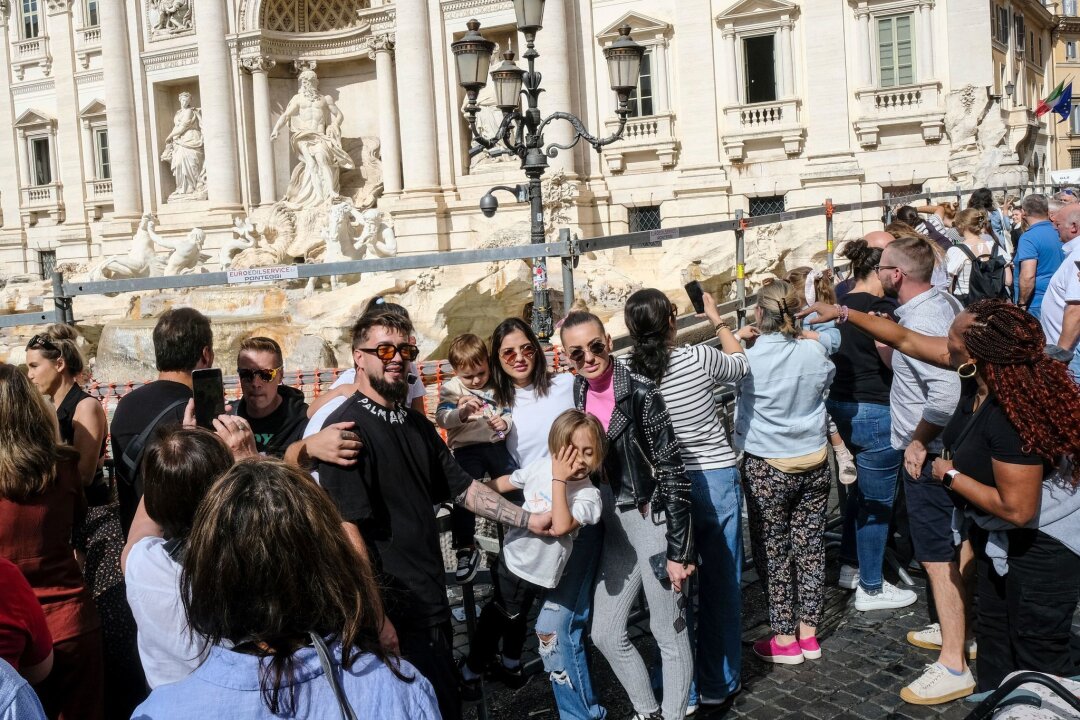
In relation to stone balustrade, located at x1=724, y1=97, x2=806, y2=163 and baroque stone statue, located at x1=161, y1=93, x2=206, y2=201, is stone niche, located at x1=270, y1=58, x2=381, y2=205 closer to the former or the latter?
baroque stone statue, located at x1=161, y1=93, x2=206, y2=201

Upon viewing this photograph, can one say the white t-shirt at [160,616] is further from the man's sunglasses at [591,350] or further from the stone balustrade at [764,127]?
the stone balustrade at [764,127]

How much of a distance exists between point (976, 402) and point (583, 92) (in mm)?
16848

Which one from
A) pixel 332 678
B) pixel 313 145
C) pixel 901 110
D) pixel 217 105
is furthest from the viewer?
pixel 217 105

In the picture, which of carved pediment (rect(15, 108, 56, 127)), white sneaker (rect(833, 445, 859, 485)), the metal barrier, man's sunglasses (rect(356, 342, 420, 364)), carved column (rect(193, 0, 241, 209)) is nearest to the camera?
man's sunglasses (rect(356, 342, 420, 364))

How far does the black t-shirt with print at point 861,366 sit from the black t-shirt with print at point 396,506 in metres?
2.65

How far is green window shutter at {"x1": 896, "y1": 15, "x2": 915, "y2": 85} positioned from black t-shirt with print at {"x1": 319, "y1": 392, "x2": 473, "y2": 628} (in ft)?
54.9

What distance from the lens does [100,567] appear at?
11.0 ft

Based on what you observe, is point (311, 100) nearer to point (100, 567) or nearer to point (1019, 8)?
point (1019, 8)

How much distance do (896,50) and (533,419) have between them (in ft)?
52.8

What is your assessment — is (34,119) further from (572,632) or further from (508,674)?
(572,632)

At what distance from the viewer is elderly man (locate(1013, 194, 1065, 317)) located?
6871mm

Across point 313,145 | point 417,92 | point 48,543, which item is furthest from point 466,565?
point 313,145

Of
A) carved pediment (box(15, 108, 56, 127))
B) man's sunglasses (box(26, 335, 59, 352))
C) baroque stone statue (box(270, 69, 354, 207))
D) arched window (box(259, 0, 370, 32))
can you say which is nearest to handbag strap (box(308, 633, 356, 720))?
man's sunglasses (box(26, 335, 59, 352))

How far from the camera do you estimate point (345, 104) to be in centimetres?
2267
